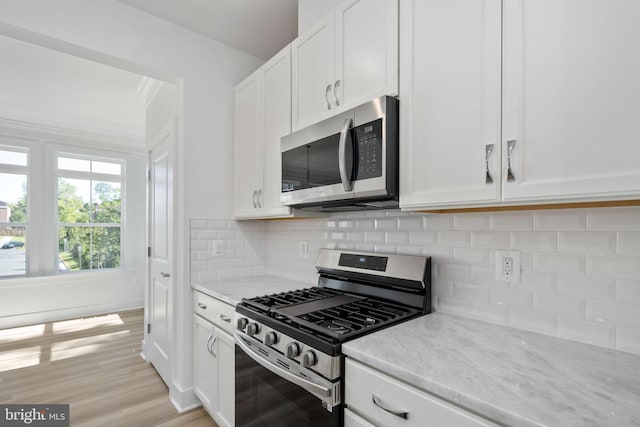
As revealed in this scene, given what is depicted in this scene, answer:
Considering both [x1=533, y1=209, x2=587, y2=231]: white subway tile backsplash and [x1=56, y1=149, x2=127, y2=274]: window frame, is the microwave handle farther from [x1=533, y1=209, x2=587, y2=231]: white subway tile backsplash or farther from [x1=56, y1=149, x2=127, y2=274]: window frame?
[x1=56, y1=149, x2=127, y2=274]: window frame

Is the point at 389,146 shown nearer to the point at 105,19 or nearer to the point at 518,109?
the point at 518,109

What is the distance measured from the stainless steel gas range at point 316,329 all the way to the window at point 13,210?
4480 mm

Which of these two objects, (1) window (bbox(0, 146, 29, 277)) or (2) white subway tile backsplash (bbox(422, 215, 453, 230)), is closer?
(2) white subway tile backsplash (bbox(422, 215, 453, 230))

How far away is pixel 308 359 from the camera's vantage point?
1.20m

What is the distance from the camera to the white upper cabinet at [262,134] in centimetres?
202

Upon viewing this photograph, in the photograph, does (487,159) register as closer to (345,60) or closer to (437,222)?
(437,222)

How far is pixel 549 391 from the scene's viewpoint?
810 mm

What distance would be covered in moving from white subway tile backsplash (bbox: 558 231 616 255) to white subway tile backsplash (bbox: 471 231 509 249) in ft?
0.61

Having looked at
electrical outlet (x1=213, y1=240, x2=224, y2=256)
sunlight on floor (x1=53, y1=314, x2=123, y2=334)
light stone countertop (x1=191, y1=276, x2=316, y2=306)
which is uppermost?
electrical outlet (x1=213, y1=240, x2=224, y2=256)

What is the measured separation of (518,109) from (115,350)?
4.02 meters

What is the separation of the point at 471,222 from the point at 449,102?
535 mm

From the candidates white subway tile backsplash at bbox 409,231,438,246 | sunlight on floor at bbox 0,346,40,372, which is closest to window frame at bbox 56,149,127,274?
sunlight on floor at bbox 0,346,40,372

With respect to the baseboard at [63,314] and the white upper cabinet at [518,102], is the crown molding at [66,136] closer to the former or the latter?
the baseboard at [63,314]

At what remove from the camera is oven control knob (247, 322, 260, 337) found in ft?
5.02
